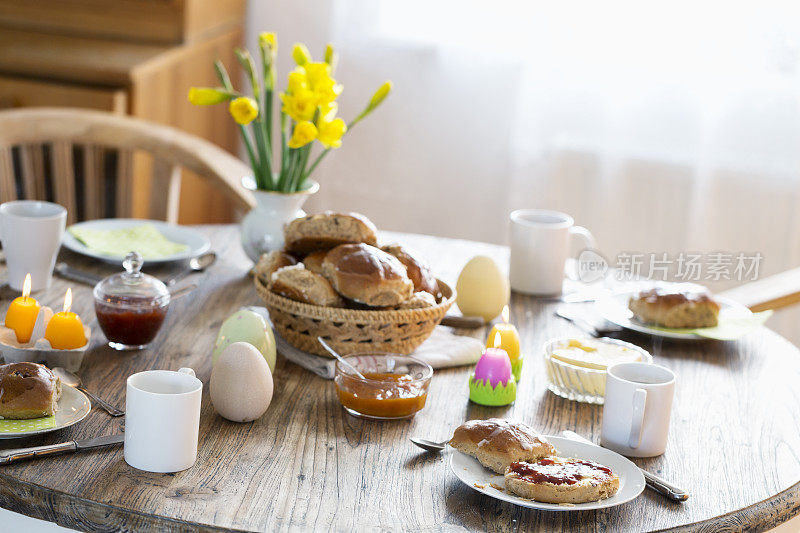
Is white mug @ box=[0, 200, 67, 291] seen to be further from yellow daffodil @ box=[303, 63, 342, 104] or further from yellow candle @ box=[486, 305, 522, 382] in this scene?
yellow candle @ box=[486, 305, 522, 382]

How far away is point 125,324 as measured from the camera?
4.09 ft

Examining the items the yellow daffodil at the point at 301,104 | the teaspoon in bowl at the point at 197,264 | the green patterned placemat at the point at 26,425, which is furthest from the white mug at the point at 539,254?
the green patterned placemat at the point at 26,425

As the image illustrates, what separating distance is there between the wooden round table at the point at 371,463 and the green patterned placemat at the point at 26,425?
0.02 metres

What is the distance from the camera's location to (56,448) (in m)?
0.96

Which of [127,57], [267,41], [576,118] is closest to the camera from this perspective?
[267,41]

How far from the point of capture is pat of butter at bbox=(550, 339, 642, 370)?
123 centimetres

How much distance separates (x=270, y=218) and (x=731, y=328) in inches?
30.8

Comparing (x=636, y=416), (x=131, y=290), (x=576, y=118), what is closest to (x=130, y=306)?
(x=131, y=290)

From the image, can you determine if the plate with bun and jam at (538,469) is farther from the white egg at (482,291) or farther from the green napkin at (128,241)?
the green napkin at (128,241)

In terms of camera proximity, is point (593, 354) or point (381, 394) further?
point (593, 354)

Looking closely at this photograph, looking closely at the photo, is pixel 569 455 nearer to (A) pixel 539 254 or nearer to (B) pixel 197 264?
(A) pixel 539 254

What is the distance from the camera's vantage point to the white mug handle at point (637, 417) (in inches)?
41.4

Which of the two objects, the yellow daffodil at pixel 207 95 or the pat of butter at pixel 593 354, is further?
the yellow daffodil at pixel 207 95

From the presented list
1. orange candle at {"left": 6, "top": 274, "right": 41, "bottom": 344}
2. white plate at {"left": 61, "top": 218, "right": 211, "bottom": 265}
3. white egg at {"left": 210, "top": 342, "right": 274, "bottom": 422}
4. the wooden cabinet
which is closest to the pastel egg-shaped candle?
white egg at {"left": 210, "top": 342, "right": 274, "bottom": 422}
